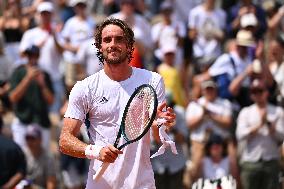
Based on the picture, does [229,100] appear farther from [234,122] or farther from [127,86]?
[127,86]

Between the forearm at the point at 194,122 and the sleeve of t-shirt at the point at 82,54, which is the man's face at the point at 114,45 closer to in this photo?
→ the forearm at the point at 194,122

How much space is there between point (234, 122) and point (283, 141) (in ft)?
2.67

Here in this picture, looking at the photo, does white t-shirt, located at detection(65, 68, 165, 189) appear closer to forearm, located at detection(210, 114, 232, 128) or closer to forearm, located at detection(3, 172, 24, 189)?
forearm, located at detection(3, 172, 24, 189)

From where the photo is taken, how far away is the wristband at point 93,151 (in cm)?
644

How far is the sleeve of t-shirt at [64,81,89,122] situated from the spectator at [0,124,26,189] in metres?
4.39

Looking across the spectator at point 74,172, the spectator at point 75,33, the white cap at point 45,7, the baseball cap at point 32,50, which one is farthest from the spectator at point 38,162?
the white cap at point 45,7

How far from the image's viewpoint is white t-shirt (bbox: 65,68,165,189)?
22.6 ft

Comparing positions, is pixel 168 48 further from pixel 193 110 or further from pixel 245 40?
pixel 193 110

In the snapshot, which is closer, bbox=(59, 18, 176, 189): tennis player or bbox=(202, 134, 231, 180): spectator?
bbox=(59, 18, 176, 189): tennis player

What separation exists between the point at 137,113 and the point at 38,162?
7.00m

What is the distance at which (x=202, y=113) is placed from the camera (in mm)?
13297

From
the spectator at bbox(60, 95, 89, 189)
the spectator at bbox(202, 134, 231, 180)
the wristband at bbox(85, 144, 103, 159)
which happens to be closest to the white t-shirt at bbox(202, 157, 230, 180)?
the spectator at bbox(202, 134, 231, 180)

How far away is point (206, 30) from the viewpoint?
1538 cm

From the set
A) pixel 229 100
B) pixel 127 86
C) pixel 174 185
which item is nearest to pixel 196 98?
A: pixel 229 100
